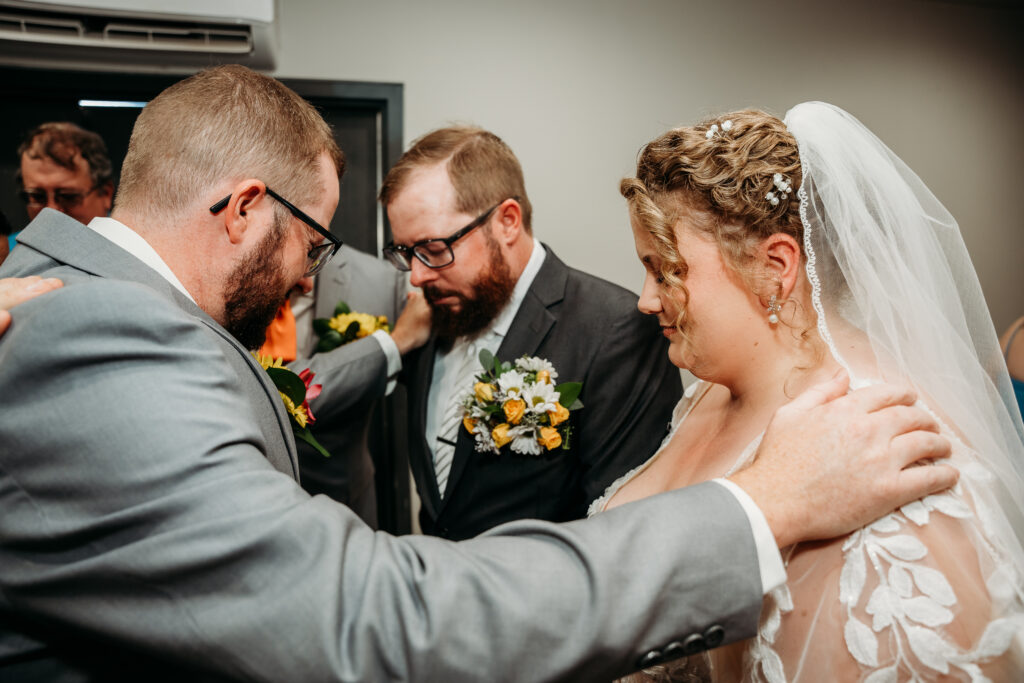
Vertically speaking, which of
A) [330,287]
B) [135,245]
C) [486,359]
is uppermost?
[135,245]

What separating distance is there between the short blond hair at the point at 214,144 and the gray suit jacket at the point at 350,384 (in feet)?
3.63

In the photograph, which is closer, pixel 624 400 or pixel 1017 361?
pixel 624 400

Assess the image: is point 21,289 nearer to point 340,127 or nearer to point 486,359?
point 486,359

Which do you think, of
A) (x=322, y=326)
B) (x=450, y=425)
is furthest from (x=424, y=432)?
(x=322, y=326)

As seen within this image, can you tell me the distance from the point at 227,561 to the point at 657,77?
3498 mm

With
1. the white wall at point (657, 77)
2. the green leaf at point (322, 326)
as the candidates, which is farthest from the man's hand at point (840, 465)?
the white wall at point (657, 77)

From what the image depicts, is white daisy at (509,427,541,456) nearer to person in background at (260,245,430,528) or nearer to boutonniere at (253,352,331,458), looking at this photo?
boutonniere at (253,352,331,458)

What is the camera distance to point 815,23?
382 centimetres

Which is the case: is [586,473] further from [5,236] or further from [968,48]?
[968,48]

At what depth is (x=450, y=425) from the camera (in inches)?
86.2

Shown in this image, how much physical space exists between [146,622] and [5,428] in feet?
0.94

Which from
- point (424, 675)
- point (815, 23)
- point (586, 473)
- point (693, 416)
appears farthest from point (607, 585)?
point (815, 23)

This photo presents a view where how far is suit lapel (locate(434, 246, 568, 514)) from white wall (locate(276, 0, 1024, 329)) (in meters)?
1.50

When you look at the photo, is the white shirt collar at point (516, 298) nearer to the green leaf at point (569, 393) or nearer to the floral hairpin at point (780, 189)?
the green leaf at point (569, 393)
